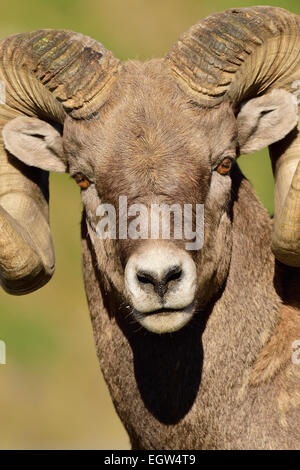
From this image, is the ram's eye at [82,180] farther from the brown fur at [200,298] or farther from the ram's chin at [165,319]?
the ram's chin at [165,319]

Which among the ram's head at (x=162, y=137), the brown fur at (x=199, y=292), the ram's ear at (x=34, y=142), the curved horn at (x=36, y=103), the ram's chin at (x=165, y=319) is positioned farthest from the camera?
the ram's ear at (x=34, y=142)

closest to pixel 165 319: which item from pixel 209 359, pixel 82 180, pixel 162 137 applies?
pixel 209 359

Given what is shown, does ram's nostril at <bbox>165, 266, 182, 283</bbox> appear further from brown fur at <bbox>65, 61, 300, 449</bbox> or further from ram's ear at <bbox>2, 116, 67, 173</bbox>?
→ ram's ear at <bbox>2, 116, 67, 173</bbox>

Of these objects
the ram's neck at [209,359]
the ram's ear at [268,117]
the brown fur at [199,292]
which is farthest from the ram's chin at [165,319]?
the ram's ear at [268,117]

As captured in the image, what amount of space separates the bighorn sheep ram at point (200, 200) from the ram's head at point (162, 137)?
0.04 feet

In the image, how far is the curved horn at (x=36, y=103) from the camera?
7551 millimetres

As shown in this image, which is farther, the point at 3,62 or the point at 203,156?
the point at 3,62

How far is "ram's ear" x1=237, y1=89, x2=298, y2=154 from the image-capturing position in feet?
25.4

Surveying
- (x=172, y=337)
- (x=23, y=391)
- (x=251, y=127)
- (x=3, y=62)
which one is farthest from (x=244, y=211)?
(x=23, y=391)

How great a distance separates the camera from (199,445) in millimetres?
7492

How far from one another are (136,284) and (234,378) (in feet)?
4.69

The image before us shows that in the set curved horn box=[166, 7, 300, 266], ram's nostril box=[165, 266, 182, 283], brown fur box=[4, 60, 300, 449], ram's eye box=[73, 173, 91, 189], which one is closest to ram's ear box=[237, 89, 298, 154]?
curved horn box=[166, 7, 300, 266]

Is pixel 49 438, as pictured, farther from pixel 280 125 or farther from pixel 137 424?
pixel 280 125

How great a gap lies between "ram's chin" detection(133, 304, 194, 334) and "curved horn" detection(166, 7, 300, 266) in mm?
1109
